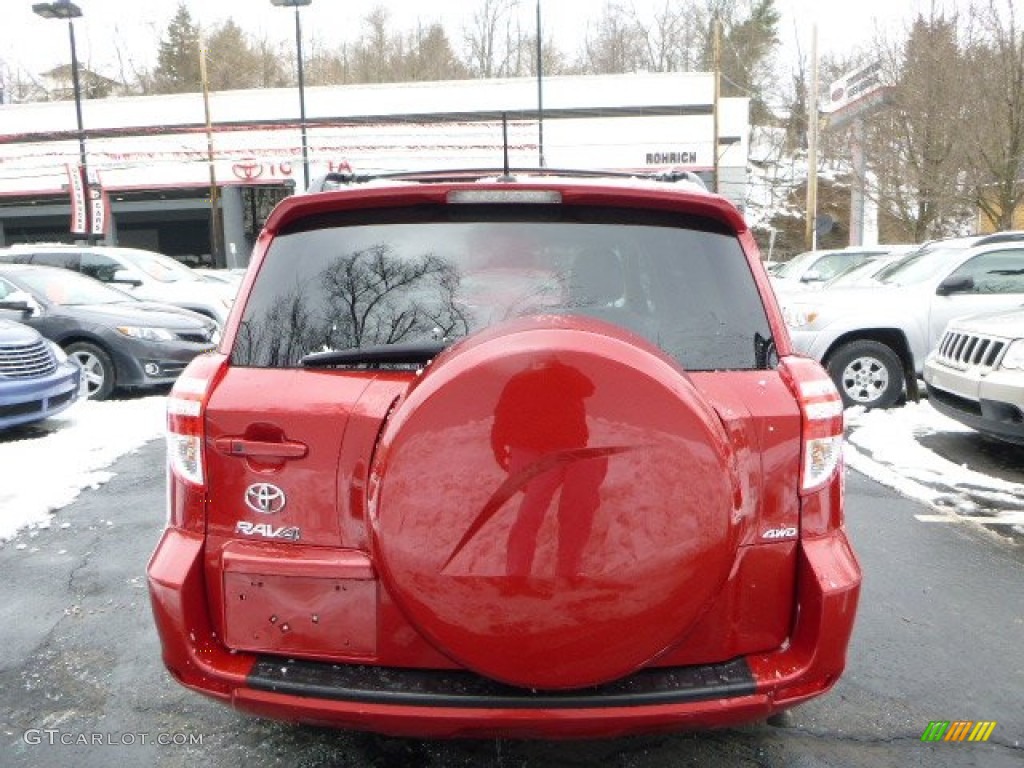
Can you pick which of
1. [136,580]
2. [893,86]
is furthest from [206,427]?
[893,86]

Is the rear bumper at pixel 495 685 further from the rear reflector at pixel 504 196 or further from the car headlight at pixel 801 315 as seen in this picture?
the car headlight at pixel 801 315

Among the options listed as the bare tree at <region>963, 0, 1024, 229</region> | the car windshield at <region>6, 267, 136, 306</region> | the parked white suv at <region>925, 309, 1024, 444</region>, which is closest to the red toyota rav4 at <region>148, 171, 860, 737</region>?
the parked white suv at <region>925, 309, 1024, 444</region>

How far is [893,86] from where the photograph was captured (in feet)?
72.9

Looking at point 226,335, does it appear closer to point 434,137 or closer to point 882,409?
point 882,409

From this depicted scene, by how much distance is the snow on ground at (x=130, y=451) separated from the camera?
5.44 m

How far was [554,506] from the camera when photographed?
1.76 m

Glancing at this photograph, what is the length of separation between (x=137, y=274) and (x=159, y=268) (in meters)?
0.67

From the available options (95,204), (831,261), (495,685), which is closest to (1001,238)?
(831,261)

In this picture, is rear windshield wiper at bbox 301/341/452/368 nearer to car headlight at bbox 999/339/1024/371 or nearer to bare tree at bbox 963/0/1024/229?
car headlight at bbox 999/339/1024/371

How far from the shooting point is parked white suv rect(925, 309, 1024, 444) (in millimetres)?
5887

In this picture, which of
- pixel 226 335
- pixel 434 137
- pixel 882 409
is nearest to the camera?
pixel 226 335

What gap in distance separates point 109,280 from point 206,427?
41.2ft

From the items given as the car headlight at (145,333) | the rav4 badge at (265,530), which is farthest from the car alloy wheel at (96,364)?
the rav4 badge at (265,530)

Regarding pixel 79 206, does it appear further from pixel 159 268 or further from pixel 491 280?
pixel 491 280
